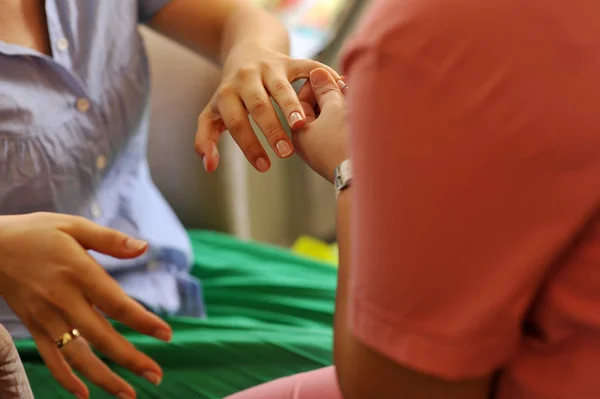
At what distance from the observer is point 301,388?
57 cm

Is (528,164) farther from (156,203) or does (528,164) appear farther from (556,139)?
(156,203)

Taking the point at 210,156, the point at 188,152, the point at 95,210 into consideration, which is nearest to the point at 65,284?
the point at 210,156

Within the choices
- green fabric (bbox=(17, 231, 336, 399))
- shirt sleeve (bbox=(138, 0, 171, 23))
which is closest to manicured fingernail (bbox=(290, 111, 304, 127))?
green fabric (bbox=(17, 231, 336, 399))

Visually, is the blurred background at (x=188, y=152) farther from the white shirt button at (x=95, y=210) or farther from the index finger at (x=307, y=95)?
the index finger at (x=307, y=95)

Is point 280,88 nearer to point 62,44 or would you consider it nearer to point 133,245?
point 133,245

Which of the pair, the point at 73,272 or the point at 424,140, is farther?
the point at 73,272

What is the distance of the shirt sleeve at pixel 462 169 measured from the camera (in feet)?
0.96

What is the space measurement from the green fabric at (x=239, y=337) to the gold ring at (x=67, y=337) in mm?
114

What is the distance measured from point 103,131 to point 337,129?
353 mm

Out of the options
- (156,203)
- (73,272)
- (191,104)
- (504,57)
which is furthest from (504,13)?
(191,104)

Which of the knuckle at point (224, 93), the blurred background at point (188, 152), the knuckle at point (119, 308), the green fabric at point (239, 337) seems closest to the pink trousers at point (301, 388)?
the green fabric at point (239, 337)

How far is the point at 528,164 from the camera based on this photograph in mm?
297

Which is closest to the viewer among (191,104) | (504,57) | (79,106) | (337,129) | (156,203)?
(504,57)

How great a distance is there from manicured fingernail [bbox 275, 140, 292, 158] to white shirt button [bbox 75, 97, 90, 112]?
0.91ft
